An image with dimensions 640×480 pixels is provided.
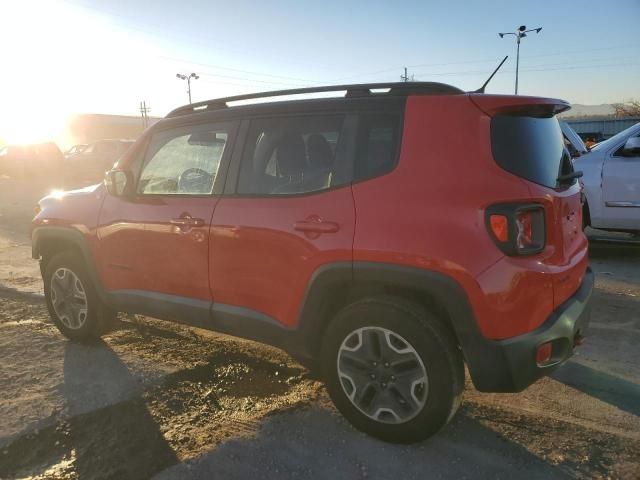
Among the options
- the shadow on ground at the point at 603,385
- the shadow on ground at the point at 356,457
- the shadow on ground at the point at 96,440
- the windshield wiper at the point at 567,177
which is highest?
the windshield wiper at the point at 567,177

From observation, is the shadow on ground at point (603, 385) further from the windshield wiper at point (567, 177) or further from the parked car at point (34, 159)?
the parked car at point (34, 159)

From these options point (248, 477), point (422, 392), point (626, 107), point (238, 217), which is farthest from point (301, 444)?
point (626, 107)

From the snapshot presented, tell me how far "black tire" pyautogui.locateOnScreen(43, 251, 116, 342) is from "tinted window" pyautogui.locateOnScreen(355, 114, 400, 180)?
2.46 meters

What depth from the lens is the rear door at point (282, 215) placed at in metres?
2.62

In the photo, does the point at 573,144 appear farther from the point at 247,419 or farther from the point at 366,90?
the point at 247,419

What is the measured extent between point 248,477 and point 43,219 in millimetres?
2852

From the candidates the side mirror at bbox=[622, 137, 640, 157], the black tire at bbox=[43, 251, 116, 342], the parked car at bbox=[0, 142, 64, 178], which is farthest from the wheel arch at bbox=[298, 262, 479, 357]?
the parked car at bbox=[0, 142, 64, 178]

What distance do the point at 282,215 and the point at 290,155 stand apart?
43 cm

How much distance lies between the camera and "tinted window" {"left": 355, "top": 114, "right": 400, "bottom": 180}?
2.54 meters

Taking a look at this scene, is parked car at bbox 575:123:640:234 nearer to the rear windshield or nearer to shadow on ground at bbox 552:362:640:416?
shadow on ground at bbox 552:362:640:416

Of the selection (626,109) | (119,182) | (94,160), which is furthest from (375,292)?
(626,109)

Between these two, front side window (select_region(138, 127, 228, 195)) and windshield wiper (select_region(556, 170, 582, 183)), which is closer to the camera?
windshield wiper (select_region(556, 170, 582, 183))

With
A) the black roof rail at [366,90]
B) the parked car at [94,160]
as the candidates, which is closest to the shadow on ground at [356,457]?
the black roof rail at [366,90]

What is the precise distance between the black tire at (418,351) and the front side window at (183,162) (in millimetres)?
1245
